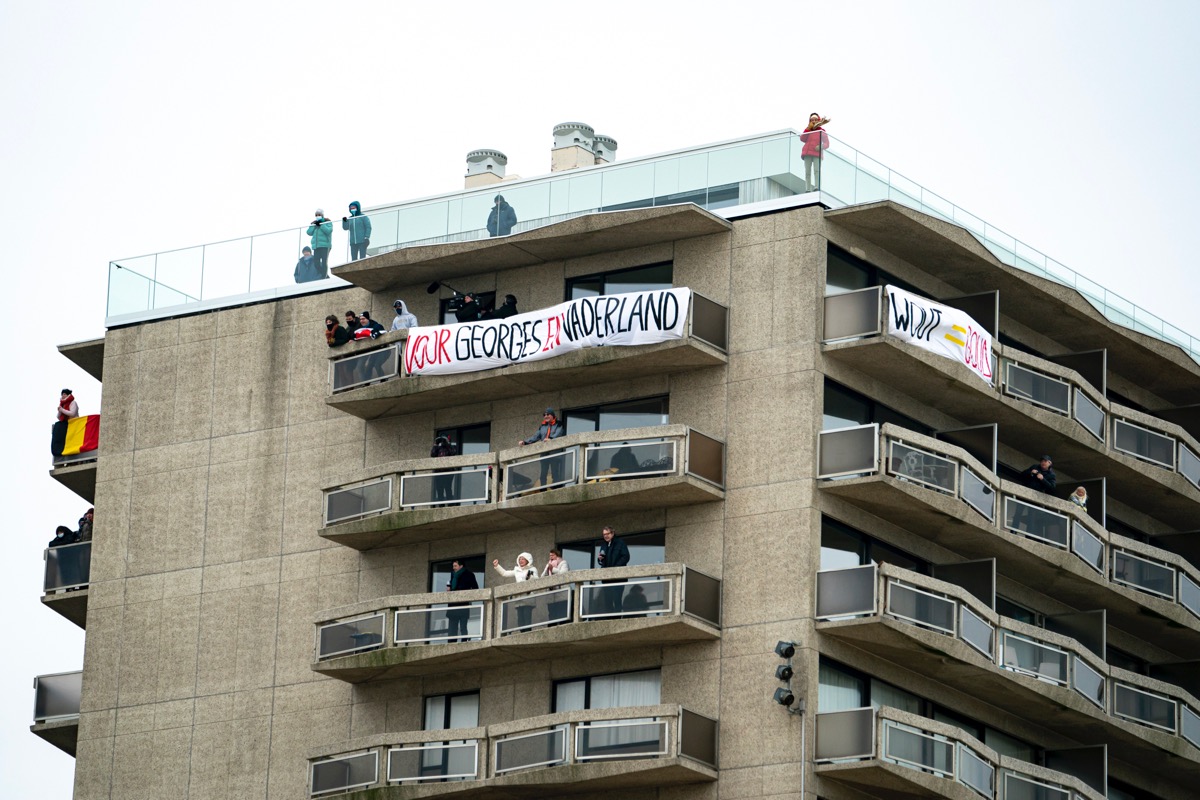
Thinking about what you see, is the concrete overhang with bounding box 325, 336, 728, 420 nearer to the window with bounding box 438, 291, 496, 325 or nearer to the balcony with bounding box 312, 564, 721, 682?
the window with bounding box 438, 291, 496, 325

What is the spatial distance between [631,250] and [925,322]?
7.22m

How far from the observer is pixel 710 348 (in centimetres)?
6631

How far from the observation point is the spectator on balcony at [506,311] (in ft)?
228

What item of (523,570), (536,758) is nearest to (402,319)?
(523,570)

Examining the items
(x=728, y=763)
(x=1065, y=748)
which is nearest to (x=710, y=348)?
(x=728, y=763)

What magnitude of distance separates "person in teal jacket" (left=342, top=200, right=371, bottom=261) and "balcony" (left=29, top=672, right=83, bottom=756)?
1285 centimetres

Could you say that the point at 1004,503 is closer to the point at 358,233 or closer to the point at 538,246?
the point at 538,246

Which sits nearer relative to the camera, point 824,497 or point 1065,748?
point 824,497

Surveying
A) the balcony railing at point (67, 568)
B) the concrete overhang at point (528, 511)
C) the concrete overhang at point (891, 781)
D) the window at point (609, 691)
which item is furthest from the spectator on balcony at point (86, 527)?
the concrete overhang at point (891, 781)

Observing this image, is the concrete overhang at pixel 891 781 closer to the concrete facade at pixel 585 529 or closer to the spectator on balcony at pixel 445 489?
the concrete facade at pixel 585 529

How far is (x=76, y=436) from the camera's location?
76.4 meters

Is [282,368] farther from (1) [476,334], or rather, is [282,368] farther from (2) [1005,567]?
(2) [1005,567]

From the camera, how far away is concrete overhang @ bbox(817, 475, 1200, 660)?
65562mm

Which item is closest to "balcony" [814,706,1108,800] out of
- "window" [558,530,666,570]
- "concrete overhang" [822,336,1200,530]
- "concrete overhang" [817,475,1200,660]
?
"concrete overhang" [817,475,1200,660]
